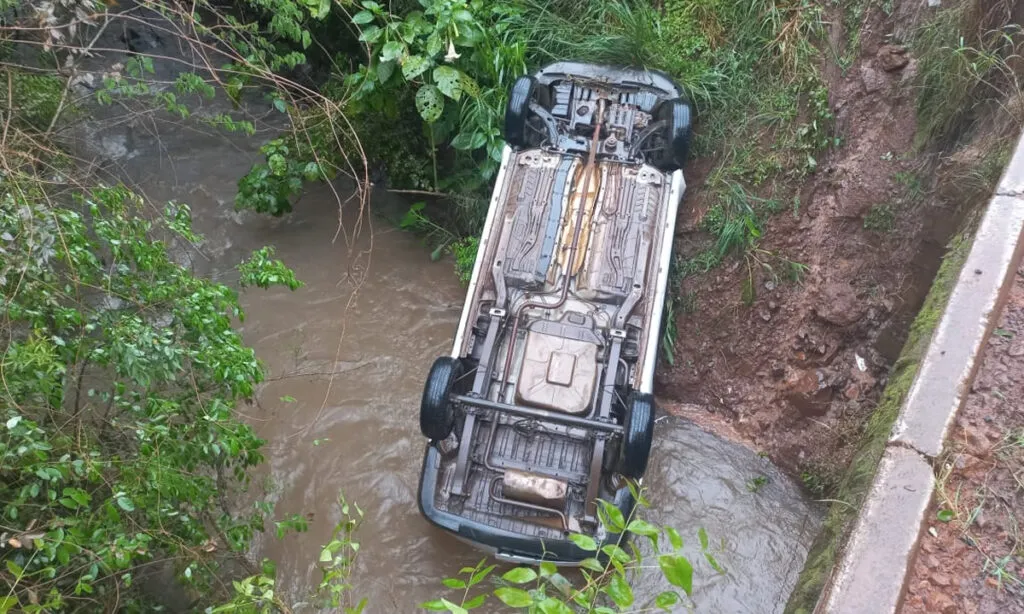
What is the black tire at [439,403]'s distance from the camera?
12.4 ft

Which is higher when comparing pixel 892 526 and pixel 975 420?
pixel 975 420

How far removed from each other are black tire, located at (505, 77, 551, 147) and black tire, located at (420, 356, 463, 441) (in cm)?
194

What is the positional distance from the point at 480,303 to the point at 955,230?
3.00 m

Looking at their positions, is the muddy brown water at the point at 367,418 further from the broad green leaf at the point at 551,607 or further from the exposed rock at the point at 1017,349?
the broad green leaf at the point at 551,607

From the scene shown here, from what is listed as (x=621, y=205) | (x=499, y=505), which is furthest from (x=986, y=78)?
(x=499, y=505)

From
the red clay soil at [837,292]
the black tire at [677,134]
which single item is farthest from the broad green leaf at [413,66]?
the red clay soil at [837,292]

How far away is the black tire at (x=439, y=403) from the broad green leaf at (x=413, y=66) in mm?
2143

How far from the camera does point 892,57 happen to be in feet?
14.4

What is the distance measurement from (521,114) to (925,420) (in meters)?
3.33

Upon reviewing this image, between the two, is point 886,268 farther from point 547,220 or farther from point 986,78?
point 547,220

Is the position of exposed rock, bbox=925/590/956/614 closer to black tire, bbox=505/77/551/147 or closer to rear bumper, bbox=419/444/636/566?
rear bumper, bbox=419/444/636/566

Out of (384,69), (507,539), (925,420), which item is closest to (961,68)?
(925,420)

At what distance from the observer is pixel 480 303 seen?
4309 millimetres

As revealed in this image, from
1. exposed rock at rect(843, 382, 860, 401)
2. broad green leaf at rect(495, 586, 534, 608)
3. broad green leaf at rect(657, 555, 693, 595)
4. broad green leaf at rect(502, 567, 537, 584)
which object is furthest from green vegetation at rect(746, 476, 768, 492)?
broad green leaf at rect(495, 586, 534, 608)
